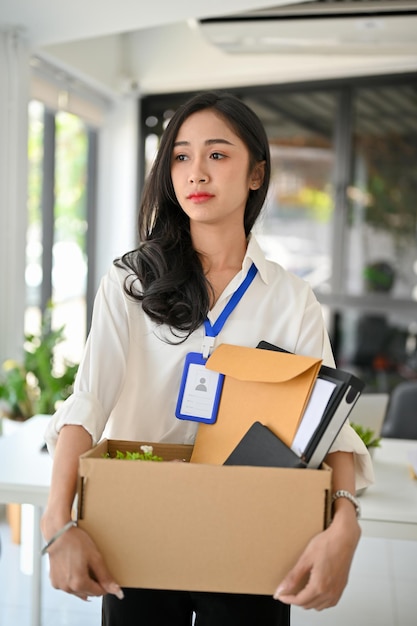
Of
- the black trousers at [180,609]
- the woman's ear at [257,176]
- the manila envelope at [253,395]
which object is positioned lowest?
the black trousers at [180,609]

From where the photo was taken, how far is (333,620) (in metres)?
→ 2.71

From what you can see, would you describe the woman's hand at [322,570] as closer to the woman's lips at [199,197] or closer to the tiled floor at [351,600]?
the woman's lips at [199,197]

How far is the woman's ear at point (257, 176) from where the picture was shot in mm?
1491

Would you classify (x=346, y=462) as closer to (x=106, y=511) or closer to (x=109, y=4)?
(x=106, y=511)

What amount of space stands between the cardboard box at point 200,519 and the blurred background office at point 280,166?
4048 mm

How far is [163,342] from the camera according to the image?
1379mm

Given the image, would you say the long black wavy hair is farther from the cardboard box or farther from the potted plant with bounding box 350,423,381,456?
the potted plant with bounding box 350,423,381,456

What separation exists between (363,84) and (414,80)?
1.31 feet

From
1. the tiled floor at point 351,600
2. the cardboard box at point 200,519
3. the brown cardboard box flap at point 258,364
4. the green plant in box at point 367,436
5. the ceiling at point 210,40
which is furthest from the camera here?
the ceiling at point 210,40

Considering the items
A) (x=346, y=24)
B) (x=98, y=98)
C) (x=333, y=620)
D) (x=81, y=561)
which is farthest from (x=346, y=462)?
(x=98, y=98)

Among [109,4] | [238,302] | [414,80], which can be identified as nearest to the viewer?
[238,302]

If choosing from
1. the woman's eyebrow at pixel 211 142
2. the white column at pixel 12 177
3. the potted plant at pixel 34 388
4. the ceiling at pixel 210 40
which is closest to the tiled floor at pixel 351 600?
the potted plant at pixel 34 388

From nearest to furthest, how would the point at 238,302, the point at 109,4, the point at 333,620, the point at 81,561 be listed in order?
the point at 81,561
the point at 238,302
the point at 333,620
the point at 109,4

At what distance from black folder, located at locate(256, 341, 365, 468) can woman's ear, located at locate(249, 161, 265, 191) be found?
1.64ft
